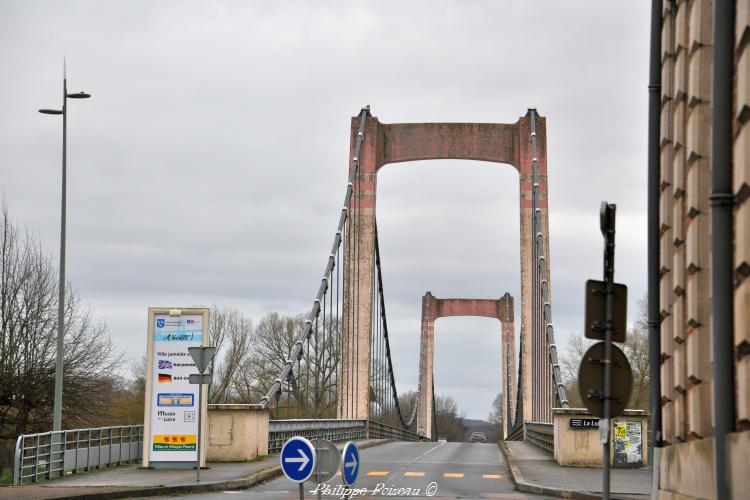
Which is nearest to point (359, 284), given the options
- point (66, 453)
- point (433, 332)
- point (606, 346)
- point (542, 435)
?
point (542, 435)

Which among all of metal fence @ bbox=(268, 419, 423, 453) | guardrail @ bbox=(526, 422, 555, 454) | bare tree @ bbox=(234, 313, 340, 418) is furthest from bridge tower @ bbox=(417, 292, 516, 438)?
guardrail @ bbox=(526, 422, 555, 454)

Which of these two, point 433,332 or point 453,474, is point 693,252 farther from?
point 433,332

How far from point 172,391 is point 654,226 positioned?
12.7 m

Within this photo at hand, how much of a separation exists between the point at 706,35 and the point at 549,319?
29.8 metres

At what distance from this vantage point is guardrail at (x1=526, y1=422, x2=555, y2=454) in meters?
32.3

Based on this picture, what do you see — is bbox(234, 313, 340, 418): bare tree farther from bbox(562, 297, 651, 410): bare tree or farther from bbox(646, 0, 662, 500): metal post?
bbox(646, 0, 662, 500): metal post

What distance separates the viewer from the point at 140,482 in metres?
19.6

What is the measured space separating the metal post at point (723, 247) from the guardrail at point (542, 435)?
22.5 metres

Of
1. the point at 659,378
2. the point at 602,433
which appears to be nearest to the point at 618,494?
the point at 659,378

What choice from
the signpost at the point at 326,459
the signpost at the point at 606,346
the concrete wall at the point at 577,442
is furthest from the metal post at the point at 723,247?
the concrete wall at the point at 577,442

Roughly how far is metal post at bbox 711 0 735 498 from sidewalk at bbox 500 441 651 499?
9450 mm

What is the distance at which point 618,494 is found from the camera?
18109 millimetres

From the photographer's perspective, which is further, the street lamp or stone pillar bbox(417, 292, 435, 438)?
stone pillar bbox(417, 292, 435, 438)

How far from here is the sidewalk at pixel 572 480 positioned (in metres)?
18.7
